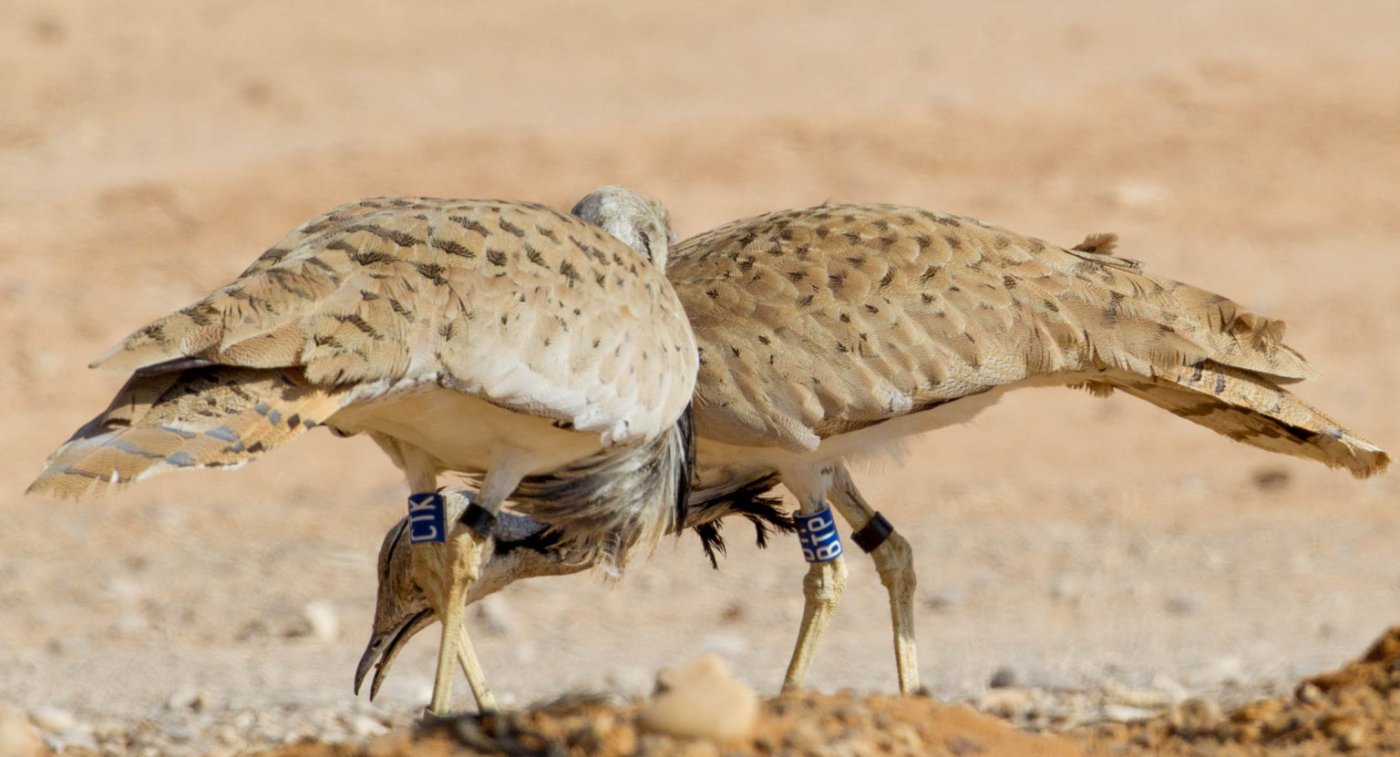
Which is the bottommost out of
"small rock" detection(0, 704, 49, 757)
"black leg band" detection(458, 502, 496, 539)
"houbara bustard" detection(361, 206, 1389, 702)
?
"small rock" detection(0, 704, 49, 757)

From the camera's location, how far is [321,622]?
7188 millimetres

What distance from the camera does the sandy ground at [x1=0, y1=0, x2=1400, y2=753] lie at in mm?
6914

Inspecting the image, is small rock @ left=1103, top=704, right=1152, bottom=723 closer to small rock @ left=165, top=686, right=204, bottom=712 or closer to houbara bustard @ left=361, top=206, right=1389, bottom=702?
houbara bustard @ left=361, top=206, right=1389, bottom=702

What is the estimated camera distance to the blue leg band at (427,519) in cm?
457

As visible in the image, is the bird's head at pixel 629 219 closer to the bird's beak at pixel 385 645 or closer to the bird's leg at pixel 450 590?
the bird's leg at pixel 450 590

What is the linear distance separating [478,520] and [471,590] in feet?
2.13

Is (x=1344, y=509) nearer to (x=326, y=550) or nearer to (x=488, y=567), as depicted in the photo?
(x=326, y=550)

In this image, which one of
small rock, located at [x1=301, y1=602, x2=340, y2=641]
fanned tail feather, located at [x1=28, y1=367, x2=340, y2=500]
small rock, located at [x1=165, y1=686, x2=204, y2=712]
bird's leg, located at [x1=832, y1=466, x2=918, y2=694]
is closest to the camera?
fanned tail feather, located at [x1=28, y1=367, x2=340, y2=500]

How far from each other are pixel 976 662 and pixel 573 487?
7.42 ft

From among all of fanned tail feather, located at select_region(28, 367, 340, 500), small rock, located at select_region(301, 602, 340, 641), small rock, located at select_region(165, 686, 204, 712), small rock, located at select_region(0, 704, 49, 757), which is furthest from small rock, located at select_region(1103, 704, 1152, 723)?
small rock, located at select_region(301, 602, 340, 641)

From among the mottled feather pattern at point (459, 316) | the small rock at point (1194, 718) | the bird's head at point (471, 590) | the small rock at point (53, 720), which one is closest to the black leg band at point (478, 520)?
the mottled feather pattern at point (459, 316)

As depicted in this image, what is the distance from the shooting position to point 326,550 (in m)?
8.33

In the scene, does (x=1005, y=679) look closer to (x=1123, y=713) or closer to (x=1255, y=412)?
(x=1123, y=713)

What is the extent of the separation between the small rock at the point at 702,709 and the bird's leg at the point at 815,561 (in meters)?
1.76
